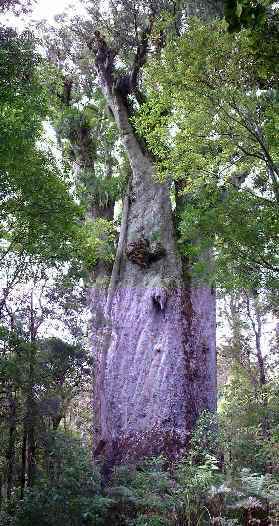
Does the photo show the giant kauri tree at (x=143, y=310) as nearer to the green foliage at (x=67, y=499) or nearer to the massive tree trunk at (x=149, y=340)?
the massive tree trunk at (x=149, y=340)

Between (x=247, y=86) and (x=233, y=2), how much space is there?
3970 mm

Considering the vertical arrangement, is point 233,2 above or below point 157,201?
below

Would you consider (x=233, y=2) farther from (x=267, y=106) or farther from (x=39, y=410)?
(x=39, y=410)

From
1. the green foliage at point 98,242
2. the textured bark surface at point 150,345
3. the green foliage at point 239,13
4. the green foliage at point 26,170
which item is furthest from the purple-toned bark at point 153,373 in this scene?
the green foliage at point 239,13

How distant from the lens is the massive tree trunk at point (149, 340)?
8797 mm

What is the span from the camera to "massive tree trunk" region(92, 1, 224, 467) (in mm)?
8797

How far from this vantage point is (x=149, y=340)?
380 inches

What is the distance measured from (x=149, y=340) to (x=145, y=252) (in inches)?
77.5

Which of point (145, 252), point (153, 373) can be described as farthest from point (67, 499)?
point (145, 252)

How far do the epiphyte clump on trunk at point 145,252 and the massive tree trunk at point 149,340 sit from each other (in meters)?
0.02

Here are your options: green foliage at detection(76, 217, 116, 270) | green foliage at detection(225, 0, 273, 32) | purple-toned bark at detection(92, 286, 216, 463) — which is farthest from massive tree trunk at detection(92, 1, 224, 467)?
green foliage at detection(225, 0, 273, 32)

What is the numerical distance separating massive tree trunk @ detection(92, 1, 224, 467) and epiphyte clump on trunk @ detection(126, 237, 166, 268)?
2cm

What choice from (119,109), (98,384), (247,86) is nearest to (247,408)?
(98,384)

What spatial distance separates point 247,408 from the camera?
518 inches
